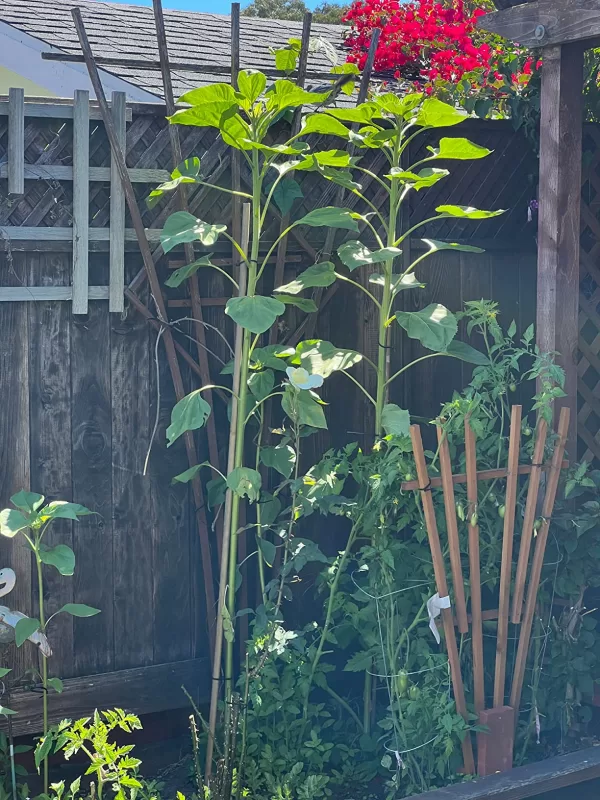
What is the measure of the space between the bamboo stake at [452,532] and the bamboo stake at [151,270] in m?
0.81

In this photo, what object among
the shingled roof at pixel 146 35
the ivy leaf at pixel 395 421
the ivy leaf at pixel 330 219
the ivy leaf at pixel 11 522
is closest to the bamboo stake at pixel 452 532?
the ivy leaf at pixel 395 421

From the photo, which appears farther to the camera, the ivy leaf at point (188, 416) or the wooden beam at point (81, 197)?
the wooden beam at point (81, 197)

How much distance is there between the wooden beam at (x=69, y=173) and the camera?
2809mm

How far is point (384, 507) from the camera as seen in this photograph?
2736mm

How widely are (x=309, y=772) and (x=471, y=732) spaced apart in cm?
48

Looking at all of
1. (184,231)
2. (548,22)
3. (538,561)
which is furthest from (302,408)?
(548,22)

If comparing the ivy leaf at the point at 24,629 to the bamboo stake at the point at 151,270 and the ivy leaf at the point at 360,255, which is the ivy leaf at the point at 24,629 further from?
the ivy leaf at the point at 360,255

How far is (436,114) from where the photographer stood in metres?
2.87

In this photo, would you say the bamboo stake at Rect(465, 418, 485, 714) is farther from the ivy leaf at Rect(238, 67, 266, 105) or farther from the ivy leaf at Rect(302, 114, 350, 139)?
the ivy leaf at Rect(238, 67, 266, 105)

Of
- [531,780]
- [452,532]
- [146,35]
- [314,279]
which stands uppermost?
[146,35]

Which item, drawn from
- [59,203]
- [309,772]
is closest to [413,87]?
[59,203]

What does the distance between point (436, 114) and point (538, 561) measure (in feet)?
4.31

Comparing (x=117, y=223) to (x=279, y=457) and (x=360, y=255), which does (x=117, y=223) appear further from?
(x=279, y=457)

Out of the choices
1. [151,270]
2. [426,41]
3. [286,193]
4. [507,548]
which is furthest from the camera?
[426,41]
